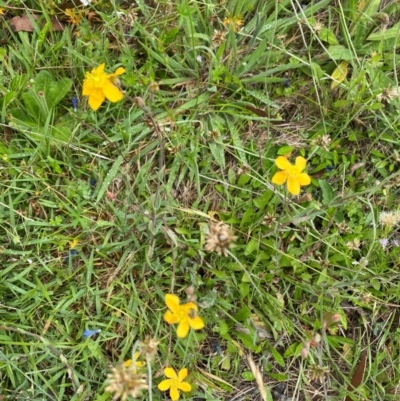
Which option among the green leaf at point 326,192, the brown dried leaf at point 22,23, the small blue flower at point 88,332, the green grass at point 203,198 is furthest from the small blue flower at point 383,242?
the brown dried leaf at point 22,23

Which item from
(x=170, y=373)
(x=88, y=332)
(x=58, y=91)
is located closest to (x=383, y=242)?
(x=170, y=373)

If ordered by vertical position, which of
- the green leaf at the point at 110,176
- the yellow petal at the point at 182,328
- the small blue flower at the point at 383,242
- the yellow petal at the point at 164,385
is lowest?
the yellow petal at the point at 164,385

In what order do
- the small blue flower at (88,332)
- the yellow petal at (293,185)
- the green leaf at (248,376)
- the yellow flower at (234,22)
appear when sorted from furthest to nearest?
the yellow flower at (234,22), the green leaf at (248,376), the small blue flower at (88,332), the yellow petal at (293,185)

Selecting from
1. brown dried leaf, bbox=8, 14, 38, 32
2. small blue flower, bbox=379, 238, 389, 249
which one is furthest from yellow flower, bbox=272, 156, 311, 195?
brown dried leaf, bbox=8, 14, 38, 32

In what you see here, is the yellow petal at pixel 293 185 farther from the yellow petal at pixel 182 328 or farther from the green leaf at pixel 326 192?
the green leaf at pixel 326 192

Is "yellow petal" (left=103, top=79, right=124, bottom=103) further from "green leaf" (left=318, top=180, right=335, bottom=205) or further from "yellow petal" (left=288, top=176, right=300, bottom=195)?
"green leaf" (left=318, top=180, right=335, bottom=205)

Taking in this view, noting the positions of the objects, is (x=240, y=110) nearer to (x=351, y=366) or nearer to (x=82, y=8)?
(x=82, y=8)

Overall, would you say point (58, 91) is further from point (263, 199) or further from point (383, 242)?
point (383, 242)
